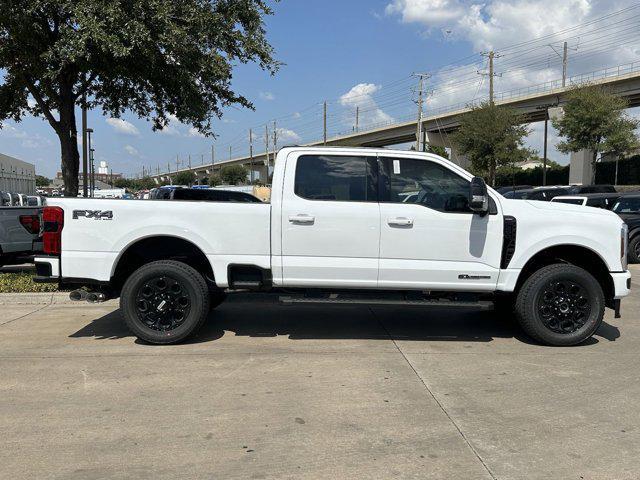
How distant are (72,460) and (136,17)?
6.99 metres

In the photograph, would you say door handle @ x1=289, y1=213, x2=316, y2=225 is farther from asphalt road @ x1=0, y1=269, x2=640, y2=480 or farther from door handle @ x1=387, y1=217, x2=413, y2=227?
asphalt road @ x1=0, y1=269, x2=640, y2=480

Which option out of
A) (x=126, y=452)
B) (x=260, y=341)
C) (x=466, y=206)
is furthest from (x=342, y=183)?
(x=126, y=452)

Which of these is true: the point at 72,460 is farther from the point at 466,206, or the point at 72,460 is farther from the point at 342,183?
the point at 466,206

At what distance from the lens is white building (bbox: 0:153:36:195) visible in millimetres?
42156

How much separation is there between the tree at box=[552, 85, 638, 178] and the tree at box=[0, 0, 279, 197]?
93.5ft

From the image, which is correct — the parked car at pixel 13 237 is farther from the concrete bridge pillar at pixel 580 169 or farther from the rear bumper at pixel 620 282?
the concrete bridge pillar at pixel 580 169

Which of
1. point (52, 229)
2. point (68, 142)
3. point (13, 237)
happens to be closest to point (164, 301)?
point (52, 229)

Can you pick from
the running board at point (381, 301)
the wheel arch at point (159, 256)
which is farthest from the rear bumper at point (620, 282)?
the wheel arch at point (159, 256)

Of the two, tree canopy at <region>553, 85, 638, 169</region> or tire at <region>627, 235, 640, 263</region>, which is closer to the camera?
tire at <region>627, 235, 640, 263</region>

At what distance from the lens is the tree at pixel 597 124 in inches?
1307

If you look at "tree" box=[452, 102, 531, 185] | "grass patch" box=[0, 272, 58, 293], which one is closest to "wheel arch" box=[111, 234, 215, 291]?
"grass patch" box=[0, 272, 58, 293]

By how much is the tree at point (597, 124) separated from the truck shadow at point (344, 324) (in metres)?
30.6

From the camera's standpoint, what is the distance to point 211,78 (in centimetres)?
1020

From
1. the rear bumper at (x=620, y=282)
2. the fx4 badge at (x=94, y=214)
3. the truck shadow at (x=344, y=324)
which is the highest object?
the fx4 badge at (x=94, y=214)
